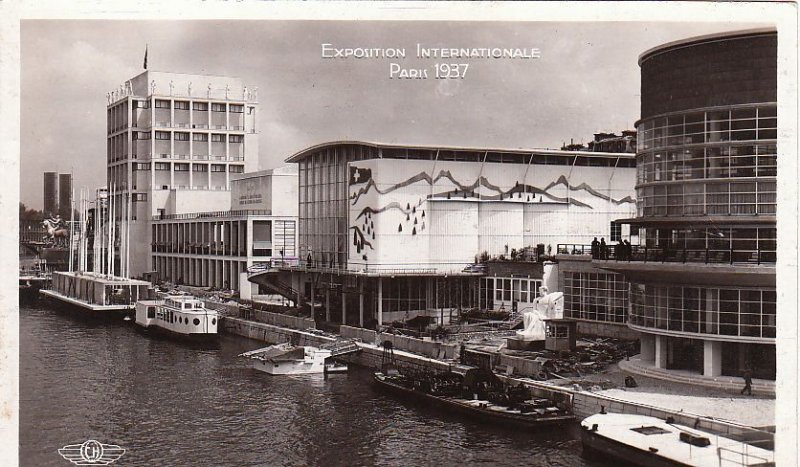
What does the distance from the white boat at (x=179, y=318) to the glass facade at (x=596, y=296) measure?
21.0 meters

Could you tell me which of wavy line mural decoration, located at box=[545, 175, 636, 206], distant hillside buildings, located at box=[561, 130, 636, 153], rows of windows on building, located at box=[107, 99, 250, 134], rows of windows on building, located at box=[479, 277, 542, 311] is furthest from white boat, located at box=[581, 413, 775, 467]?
rows of windows on building, located at box=[107, 99, 250, 134]

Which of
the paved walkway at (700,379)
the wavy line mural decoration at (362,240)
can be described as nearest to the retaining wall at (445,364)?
the paved walkway at (700,379)

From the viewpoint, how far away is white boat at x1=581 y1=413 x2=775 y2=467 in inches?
1026

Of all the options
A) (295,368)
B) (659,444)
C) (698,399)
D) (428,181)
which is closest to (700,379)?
(698,399)

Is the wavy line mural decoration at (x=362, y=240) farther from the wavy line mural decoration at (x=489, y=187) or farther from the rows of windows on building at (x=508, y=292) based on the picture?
the rows of windows on building at (x=508, y=292)

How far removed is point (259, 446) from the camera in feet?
99.1

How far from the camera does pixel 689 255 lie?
3434 cm

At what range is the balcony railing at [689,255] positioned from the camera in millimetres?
32375

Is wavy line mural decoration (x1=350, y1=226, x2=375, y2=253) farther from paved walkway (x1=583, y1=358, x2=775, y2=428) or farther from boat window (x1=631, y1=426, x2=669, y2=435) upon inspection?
boat window (x1=631, y1=426, x2=669, y2=435)

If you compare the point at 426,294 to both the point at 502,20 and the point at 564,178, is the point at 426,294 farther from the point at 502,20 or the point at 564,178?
the point at 502,20

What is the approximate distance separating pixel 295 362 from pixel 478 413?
41.5 ft

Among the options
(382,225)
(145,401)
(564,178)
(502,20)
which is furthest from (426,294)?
(502,20)

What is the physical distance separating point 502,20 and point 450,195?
88.7 feet

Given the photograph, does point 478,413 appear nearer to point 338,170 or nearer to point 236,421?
point 236,421
